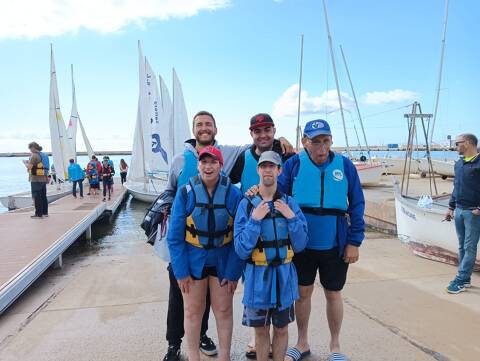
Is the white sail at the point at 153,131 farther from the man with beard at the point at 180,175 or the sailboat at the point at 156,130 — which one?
the man with beard at the point at 180,175

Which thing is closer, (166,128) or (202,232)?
(202,232)

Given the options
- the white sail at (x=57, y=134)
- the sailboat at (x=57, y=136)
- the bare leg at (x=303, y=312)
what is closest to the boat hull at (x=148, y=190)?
the sailboat at (x=57, y=136)

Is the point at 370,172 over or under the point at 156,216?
under

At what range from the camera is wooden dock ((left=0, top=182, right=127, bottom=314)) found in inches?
174

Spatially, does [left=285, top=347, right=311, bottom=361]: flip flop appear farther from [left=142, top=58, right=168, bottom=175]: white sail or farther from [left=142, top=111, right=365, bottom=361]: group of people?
[left=142, top=58, right=168, bottom=175]: white sail

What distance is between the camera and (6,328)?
3.67 meters

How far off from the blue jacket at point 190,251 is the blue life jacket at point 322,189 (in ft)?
1.57

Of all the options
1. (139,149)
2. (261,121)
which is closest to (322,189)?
(261,121)

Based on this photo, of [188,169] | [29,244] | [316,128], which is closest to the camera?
[316,128]

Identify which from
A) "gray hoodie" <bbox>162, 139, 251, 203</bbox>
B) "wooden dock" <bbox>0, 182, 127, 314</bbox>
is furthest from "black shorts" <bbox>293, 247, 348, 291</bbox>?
"wooden dock" <bbox>0, 182, 127, 314</bbox>

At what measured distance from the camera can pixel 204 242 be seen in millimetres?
2377

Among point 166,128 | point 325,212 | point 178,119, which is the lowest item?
point 325,212

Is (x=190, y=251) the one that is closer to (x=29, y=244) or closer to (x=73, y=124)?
(x=29, y=244)

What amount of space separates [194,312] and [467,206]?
341 cm
